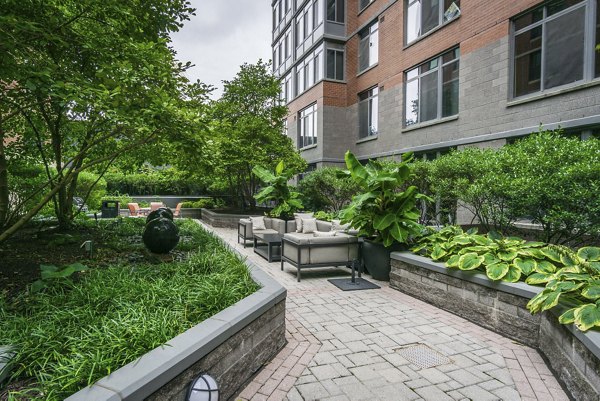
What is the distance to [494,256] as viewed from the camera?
5.03 metres

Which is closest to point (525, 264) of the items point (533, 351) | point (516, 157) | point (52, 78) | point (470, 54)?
point (533, 351)

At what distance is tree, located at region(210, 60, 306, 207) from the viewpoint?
634 inches

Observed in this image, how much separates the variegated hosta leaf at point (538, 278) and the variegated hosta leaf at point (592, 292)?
67 centimetres

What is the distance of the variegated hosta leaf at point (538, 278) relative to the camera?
165 inches

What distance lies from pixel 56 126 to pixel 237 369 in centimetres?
678

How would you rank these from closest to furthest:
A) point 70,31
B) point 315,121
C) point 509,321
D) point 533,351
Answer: point 533,351, point 509,321, point 70,31, point 315,121

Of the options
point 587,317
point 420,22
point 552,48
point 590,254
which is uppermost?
point 420,22

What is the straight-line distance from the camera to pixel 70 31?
16.0 feet

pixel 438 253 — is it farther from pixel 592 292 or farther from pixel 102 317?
pixel 102 317

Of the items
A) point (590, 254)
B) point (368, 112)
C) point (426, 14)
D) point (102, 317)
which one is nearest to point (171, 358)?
point (102, 317)

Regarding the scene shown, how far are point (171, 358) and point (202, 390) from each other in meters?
0.32

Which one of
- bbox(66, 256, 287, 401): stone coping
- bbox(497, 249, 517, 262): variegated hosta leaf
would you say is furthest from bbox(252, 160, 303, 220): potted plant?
bbox(66, 256, 287, 401): stone coping

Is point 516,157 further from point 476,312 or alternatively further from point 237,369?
point 237,369

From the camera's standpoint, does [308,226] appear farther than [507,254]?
Yes
